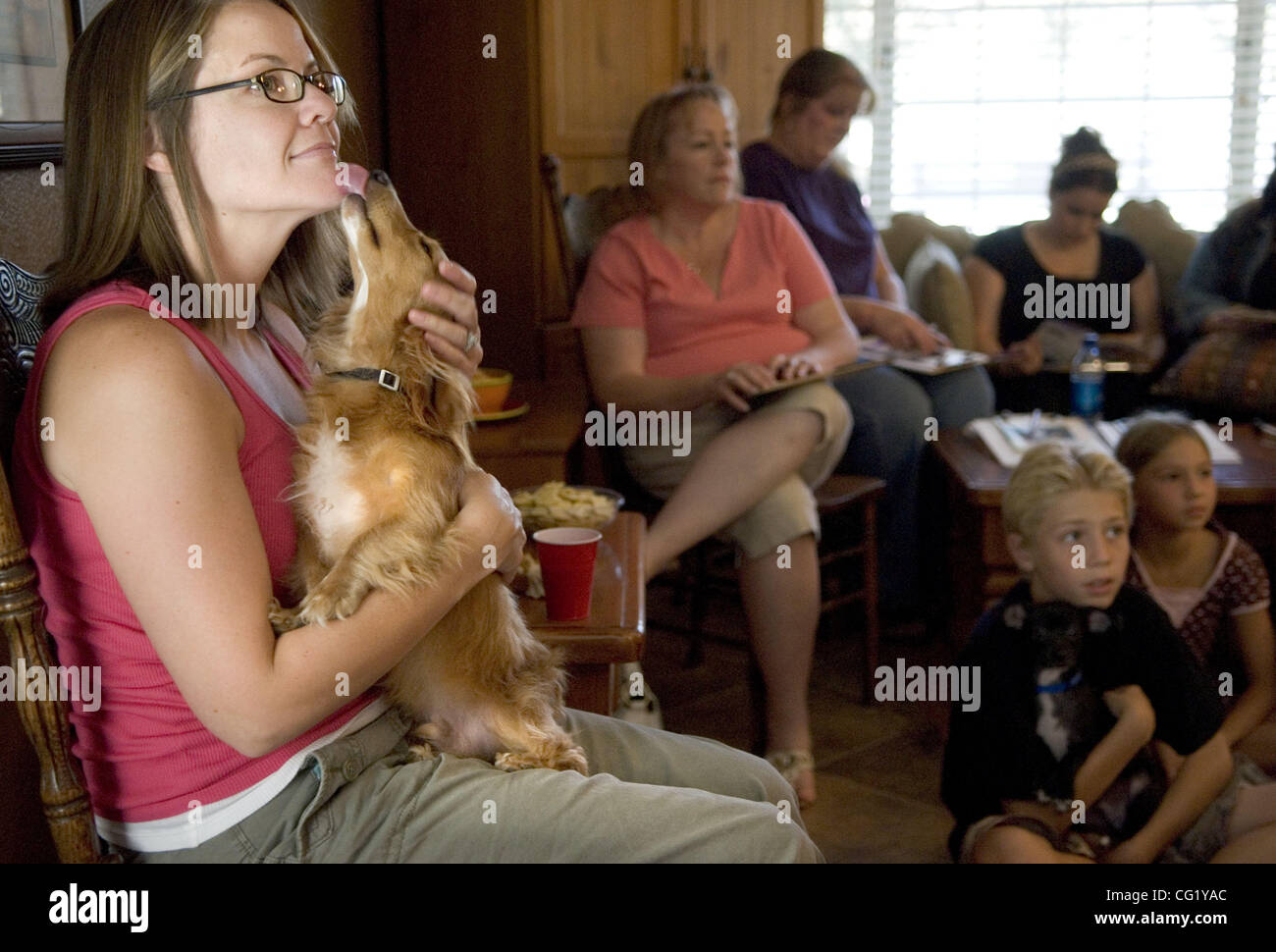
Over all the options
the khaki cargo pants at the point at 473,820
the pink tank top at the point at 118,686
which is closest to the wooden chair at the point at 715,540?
the khaki cargo pants at the point at 473,820

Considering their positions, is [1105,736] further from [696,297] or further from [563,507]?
[696,297]

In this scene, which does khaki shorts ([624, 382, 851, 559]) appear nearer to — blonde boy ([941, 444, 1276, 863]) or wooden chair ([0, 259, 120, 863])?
blonde boy ([941, 444, 1276, 863])

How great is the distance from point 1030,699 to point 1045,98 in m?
4.17

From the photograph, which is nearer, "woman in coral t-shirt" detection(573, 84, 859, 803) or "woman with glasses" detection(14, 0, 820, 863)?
"woman with glasses" detection(14, 0, 820, 863)

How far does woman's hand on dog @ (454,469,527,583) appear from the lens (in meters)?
1.31

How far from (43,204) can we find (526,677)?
31.5 inches

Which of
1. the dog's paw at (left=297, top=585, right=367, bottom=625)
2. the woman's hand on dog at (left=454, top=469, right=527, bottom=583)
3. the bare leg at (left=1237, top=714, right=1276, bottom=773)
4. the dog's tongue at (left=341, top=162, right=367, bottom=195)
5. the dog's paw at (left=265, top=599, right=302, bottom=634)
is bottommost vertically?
the bare leg at (left=1237, top=714, right=1276, bottom=773)

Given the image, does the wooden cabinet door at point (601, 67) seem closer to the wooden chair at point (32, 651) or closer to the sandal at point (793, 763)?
the sandal at point (793, 763)

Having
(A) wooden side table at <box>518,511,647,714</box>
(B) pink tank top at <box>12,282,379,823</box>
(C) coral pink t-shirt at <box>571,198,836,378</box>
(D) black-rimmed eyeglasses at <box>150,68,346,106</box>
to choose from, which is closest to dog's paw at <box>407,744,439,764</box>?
(B) pink tank top at <box>12,282,379,823</box>

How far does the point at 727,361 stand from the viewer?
3.11m

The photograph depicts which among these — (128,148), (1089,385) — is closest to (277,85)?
(128,148)

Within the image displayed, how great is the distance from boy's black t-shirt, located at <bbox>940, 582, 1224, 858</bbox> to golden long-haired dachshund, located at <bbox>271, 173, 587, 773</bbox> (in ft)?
2.97

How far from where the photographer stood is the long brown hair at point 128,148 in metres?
1.19

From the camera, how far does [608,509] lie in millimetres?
1945
